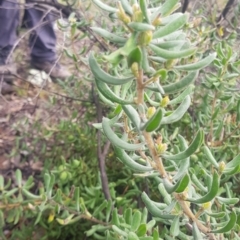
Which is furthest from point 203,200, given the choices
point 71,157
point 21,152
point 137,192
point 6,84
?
point 6,84

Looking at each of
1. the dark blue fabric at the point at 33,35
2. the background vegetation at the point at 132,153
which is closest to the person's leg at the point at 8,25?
the dark blue fabric at the point at 33,35

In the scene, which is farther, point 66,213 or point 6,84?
point 6,84

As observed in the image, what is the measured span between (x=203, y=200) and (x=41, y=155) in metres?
1.23

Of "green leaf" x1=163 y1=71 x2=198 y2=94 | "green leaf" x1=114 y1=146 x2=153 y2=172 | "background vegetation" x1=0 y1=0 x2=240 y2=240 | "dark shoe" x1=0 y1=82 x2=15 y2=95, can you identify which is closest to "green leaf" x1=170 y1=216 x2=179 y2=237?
"background vegetation" x1=0 y1=0 x2=240 y2=240

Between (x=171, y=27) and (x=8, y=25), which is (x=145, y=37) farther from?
(x=8, y=25)

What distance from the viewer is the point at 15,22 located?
115 inches

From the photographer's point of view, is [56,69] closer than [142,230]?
No

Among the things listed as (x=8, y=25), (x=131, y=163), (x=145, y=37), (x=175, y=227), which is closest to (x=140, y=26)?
(x=145, y=37)

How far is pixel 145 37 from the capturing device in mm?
528

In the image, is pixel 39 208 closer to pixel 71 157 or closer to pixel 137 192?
pixel 137 192

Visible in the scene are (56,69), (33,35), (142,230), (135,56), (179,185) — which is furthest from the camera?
(56,69)

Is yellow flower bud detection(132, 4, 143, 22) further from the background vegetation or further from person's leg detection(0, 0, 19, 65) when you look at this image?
person's leg detection(0, 0, 19, 65)

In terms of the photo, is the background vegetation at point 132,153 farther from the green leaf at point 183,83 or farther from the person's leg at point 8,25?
the person's leg at point 8,25

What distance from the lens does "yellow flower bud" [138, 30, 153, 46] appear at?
528 mm
